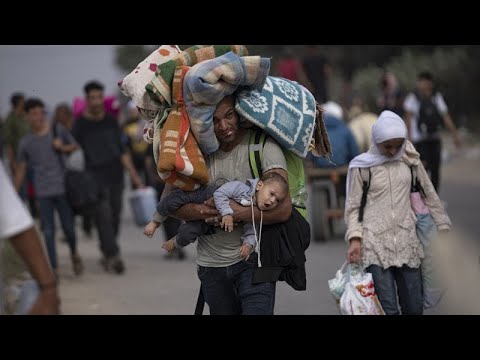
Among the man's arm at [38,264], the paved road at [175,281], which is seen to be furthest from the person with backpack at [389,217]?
the man's arm at [38,264]

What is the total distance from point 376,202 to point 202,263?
4.90 feet

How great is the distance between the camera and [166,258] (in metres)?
12.5

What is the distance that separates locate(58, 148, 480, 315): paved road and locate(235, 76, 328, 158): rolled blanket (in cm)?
131

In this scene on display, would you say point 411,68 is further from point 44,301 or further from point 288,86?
point 44,301

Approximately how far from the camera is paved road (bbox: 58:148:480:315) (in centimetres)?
746

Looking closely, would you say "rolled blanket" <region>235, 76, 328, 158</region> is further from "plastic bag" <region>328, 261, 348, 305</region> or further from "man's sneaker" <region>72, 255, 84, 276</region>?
"man's sneaker" <region>72, 255, 84, 276</region>

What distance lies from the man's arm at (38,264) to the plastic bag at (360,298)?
9.43 ft

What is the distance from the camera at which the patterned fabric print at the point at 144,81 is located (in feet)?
18.5

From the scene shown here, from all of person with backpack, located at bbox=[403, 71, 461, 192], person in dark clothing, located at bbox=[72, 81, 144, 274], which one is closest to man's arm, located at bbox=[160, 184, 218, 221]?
person in dark clothing, located at bbox=[72, 81, 144, 274]

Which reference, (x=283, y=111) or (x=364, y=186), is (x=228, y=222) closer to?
(x=283, y=111)

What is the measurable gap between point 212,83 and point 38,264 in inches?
68.5

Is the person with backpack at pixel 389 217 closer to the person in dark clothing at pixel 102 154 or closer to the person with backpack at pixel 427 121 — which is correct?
the person in dark clothing at pixel 102 154

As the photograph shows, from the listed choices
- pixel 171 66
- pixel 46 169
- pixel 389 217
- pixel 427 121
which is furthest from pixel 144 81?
pixel 427 121

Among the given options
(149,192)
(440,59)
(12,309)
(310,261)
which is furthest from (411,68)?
(12,309)
